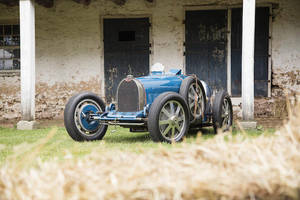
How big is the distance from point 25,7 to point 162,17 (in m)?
3.53

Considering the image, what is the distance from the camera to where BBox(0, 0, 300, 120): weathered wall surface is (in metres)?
10.2

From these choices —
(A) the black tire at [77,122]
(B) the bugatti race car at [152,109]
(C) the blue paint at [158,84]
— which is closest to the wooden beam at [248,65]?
(B) the bugatti race car at [152,109]

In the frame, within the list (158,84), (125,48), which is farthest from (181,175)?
(125,48)

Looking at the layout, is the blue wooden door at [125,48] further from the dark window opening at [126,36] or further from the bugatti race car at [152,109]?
the bugatti race car at [152,109]

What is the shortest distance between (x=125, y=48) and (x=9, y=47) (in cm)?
338

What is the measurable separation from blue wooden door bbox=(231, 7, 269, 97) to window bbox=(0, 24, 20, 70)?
593 centimetres

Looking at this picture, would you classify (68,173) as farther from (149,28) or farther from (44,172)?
(149,28)

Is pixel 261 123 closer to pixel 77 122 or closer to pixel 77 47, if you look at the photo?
pixel 77 122

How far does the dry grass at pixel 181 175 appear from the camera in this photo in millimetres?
1841

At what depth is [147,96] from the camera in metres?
5.68

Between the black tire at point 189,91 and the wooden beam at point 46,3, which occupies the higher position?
the wooden beam at point 46,3

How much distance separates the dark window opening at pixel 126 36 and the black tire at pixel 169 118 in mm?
5211

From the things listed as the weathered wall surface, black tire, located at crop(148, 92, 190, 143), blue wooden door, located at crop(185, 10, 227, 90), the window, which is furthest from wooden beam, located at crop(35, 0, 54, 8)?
black tire, located at crop(148, 92, 190, 143)

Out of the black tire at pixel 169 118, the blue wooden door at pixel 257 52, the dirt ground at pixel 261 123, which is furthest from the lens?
the blue wooden door at pixel 257 52
